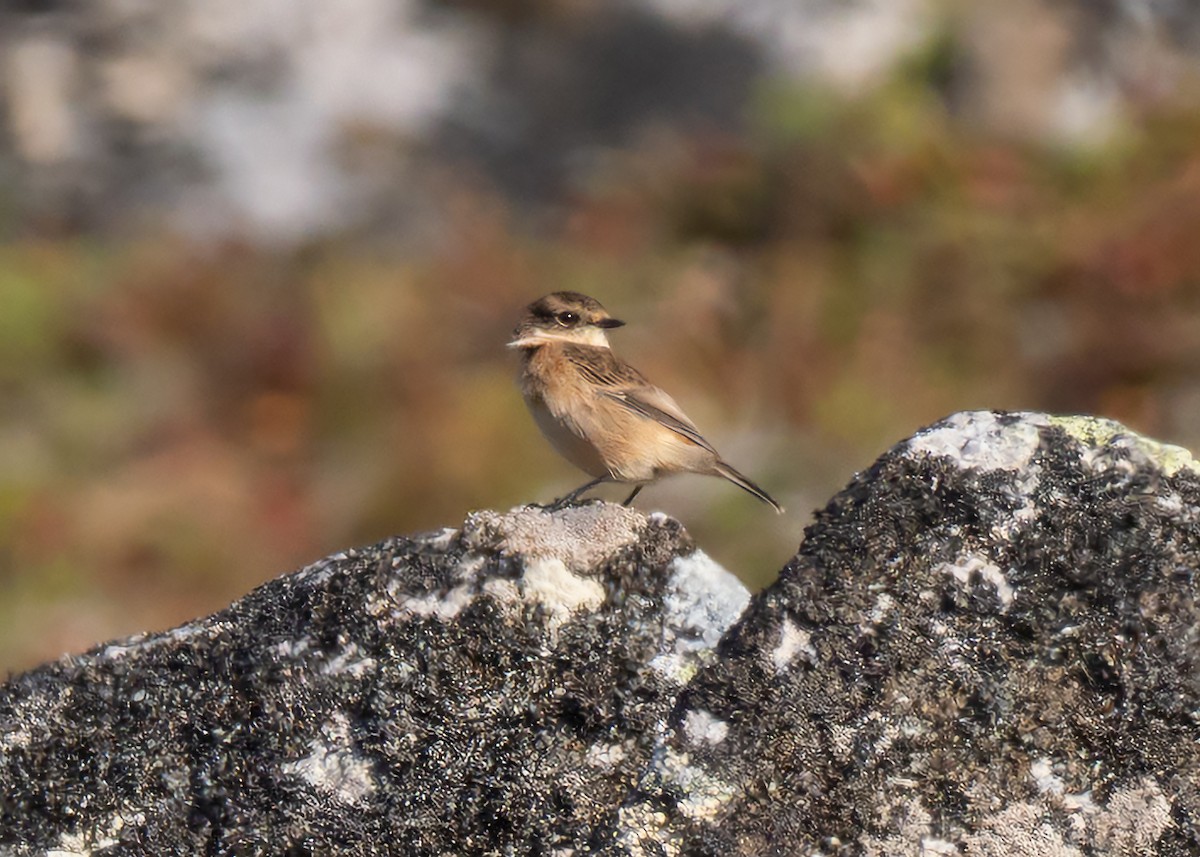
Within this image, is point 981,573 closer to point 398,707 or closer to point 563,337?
point 398,707

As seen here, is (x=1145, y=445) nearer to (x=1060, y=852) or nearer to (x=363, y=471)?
(x=1060, y=852)

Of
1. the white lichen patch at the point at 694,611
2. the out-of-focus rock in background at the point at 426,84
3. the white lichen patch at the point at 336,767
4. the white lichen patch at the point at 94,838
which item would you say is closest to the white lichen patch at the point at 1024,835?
the white lichen patch at the point at 694,611

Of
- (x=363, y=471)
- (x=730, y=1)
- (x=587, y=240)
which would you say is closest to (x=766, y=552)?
(x=363, y=471)

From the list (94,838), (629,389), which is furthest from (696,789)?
(629,389)

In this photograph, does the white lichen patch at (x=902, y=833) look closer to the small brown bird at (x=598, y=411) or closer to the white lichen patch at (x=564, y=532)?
the white lichen patch at (x=564, y=532)

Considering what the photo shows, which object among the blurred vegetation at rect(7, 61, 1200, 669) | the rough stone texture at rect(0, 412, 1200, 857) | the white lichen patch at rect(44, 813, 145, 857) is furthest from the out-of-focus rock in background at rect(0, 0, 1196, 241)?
the white lichen patch at rect(44, 813, 145, 857)

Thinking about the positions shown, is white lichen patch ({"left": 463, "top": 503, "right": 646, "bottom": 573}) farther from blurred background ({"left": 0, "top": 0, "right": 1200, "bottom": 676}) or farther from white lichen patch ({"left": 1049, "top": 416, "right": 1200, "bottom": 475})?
blurred background ({"left": 0, "top": 0, "right": 1200, "bottom": 676})
